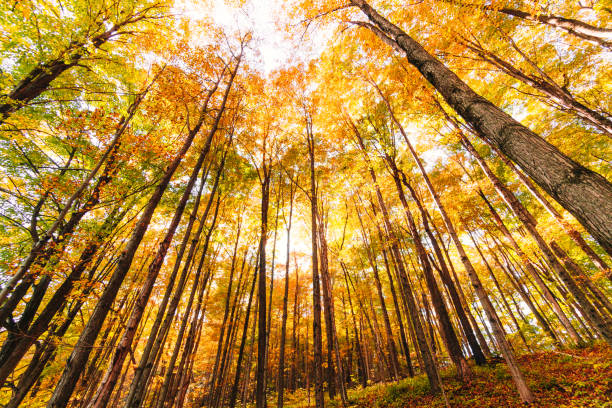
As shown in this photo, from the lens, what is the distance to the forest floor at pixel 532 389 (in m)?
4.74

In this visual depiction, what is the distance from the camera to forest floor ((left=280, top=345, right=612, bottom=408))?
4.74 m

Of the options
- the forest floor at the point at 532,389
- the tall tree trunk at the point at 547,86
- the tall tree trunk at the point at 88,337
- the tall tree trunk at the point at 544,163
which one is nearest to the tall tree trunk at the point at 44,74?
the tall tree trunk at the point at 88,337

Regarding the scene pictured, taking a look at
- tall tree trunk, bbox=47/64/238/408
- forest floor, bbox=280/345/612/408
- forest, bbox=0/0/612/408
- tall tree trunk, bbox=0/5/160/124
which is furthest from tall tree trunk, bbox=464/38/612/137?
tall tree trunk, bbox=0/5/160/124

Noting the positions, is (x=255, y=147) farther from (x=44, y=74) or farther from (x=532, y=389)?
(x=532, y=389)

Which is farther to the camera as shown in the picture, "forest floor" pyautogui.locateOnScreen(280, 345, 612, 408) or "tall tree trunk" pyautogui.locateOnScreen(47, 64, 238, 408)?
"forest floor" pyautogui.locateOnScreen(280, 345, 612, 408)

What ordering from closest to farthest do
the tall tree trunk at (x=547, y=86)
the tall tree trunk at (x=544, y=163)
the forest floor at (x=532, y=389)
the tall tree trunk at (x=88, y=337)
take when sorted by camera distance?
the tall tree trunk at (x=544, y=163) < the tall tree trunk at (x=88, y=337) < the forest floor at (x=532, y=389) < the tall tree trunk at (x=547, y=86)

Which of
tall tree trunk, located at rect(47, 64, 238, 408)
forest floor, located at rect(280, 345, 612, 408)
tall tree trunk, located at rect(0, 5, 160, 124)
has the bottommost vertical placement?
forest floor, located at rect(280, 345, 612, 408)

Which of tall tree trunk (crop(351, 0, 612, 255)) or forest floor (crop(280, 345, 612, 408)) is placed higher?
tall tree trunk (crop(351, 0, 612, 255))

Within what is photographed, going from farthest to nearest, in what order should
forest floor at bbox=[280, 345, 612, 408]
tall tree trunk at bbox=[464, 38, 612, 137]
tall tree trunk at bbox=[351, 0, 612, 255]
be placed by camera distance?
tall tree trunk at bbox=[464, 38, 612, 137]
forest floor at bbox=[280, 345, 612, 408]
tall tree trunk at bbox=[351, 0, 612, 255]

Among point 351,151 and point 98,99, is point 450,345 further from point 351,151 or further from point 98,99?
point 98,99

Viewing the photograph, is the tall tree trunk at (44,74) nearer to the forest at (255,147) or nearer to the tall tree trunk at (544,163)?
the forest at (255,147)

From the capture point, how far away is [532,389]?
5594mm

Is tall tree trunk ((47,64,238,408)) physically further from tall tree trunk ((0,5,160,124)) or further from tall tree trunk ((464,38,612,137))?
tall tree trunk ((464,38,612,137))

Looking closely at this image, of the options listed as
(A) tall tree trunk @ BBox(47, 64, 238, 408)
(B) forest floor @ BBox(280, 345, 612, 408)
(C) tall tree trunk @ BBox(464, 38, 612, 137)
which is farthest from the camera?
(C) tall tree trunk @ BBox(464, 38, 612, 137)
